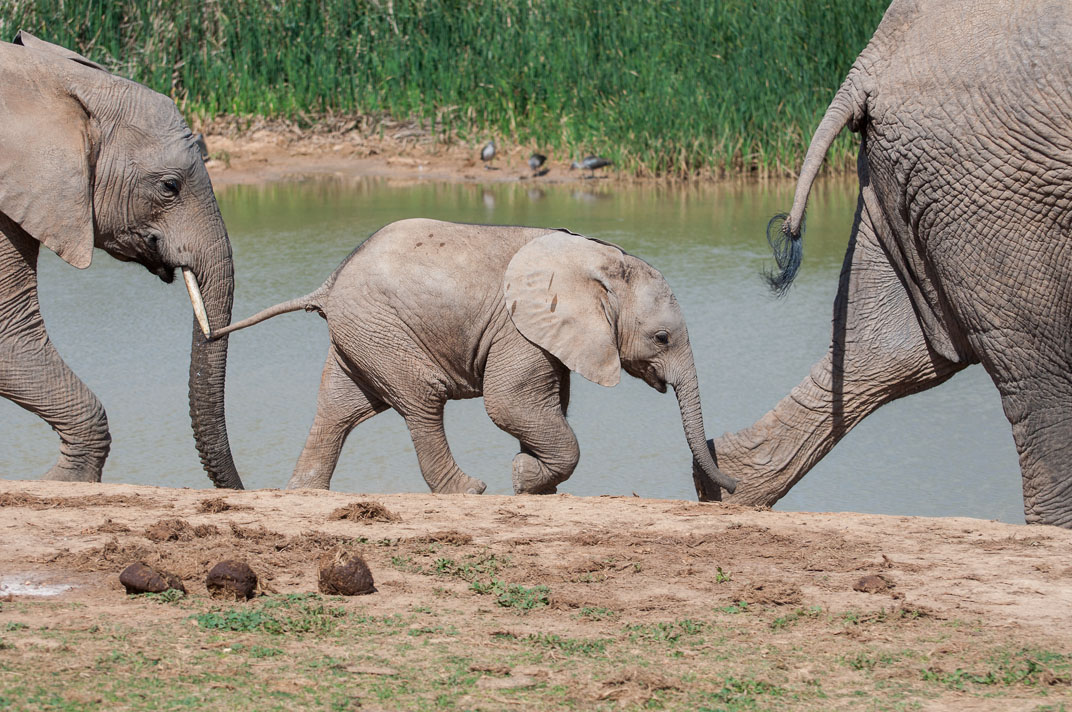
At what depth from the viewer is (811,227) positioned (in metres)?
10.6

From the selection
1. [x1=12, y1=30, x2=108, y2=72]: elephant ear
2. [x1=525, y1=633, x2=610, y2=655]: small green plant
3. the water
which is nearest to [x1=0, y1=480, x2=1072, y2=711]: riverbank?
[x1=525, y1=633, x2=610, y2=655]: small green plant

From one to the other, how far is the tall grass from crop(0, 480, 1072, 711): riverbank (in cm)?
801

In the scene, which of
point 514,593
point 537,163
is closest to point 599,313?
point 514,593

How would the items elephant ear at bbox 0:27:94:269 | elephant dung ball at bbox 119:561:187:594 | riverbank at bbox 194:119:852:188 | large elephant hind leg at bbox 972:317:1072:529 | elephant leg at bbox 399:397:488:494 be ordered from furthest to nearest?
1. riverbank at bbox 194:119:852:188
2. elephant leg at bbox 399:397:488:494
3. elephant ear at bbox 0:27:94:269
4. large elephant hind leg at bbox 972:317:1072:529
5. elephant dung ball at bbox 119:561:187:594

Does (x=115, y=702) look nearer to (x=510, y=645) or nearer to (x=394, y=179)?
(x=510, y=645)

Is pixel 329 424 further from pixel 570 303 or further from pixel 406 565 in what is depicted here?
pixel 406 565

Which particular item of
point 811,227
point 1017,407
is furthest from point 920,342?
point 811,227

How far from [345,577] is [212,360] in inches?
80.1

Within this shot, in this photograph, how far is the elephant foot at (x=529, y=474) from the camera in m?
5.74

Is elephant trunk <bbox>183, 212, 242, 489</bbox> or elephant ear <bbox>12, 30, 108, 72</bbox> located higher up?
elephant ear <bbox>12, 30, 108, 72</bbox>

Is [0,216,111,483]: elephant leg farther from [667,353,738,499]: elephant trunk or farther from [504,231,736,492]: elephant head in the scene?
[667,353,738,499]: elephant trunk

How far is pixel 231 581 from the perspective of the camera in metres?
3.68

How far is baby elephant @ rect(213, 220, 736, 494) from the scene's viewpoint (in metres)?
5.69

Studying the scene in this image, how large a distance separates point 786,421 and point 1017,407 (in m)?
0.90
